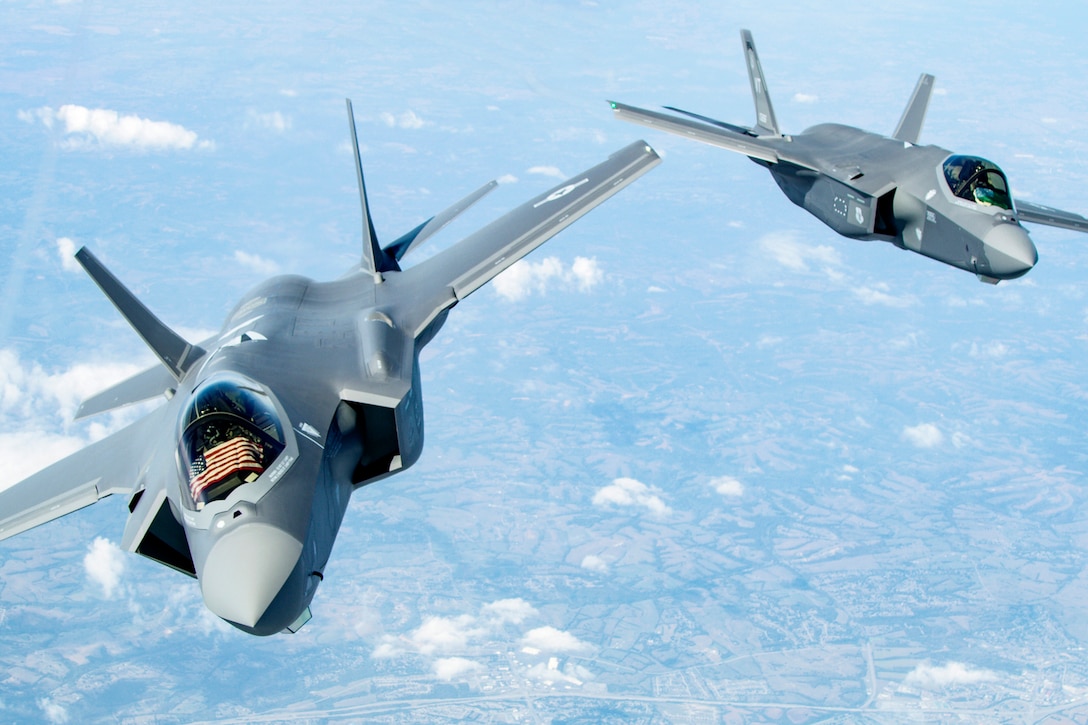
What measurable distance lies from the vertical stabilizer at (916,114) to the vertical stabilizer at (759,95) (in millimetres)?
3956

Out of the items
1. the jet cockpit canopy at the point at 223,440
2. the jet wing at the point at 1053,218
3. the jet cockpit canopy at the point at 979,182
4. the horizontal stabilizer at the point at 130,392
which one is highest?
the jet cockpit canopy at the point at 979,182

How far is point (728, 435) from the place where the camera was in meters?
152

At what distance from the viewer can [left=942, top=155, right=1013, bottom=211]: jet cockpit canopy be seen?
2325 centimetres

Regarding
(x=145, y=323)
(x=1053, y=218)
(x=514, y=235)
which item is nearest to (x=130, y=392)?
(x=145, y=323)

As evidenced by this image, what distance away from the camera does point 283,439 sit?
12.8 metres

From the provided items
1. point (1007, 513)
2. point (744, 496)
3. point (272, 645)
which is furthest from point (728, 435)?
point (272, 645)

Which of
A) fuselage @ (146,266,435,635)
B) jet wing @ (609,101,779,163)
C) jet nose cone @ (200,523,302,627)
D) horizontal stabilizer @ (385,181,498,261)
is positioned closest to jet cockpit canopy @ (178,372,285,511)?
fuselage @ (146,266,435,635)

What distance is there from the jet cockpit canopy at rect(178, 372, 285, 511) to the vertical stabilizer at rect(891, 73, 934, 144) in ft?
77.9

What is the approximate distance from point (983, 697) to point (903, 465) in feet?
146

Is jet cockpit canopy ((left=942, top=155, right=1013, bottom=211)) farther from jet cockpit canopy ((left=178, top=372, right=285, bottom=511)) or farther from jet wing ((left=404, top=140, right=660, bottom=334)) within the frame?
jet cockpit canopy ((left=178, top=372, right=285, bottom=511))

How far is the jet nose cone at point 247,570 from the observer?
10.9 meters

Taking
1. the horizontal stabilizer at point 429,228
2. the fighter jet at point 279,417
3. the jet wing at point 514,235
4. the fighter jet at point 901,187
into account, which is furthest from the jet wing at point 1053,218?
the horizontal stabilizer at point 429,228

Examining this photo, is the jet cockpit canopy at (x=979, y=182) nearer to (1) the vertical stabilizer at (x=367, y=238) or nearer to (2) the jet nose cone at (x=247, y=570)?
(1) the vertical stabilizer at (x=367, y=238)

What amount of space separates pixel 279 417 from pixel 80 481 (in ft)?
18.0
